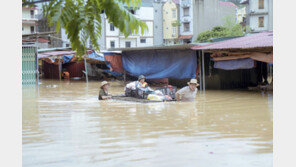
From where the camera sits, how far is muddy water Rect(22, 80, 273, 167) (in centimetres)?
576

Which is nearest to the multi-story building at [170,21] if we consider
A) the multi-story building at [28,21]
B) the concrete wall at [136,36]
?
the concrete wall at [136,36]

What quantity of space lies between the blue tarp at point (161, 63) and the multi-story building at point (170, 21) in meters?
34.4

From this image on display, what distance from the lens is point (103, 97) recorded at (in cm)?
1319

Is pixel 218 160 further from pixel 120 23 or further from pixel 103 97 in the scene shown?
pixel 103 97

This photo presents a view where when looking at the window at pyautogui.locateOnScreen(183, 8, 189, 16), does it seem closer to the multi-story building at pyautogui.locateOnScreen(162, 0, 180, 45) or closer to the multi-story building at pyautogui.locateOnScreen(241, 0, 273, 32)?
the multi-story building at pyautogui.locateOnScreen(162, 0, 180, 45)

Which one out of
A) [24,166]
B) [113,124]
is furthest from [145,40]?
[24,166]

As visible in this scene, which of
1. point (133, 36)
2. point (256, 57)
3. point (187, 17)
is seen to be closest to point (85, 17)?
point (256, 57)

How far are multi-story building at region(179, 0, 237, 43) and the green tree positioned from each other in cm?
5042

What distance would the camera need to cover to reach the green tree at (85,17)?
3.49 meters

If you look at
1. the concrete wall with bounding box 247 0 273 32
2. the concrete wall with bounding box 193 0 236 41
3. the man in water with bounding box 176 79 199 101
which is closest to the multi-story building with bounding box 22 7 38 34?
the concrete wall with bounding box 193 0 236 41

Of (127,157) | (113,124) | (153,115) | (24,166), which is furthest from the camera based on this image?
(153,115)

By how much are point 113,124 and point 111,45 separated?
1715 inches

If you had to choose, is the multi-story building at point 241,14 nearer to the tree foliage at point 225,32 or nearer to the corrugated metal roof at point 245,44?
the tree foliage at point 225,32

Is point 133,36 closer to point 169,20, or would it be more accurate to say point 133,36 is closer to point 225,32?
point 169,20
